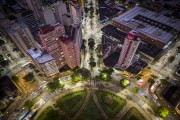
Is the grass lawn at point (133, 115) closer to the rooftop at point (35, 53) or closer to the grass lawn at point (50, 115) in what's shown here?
the grass lawn at point (50, 115)

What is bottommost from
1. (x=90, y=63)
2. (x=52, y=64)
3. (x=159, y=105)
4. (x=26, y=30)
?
(x=159, y=105)

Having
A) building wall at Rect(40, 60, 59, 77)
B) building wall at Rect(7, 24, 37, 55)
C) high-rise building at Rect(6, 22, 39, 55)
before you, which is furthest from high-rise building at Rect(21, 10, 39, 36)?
building wall at Rect(40, 60, 59, 77)

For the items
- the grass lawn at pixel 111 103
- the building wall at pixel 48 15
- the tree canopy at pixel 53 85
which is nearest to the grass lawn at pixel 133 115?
the grass lawn at pixel 111 103

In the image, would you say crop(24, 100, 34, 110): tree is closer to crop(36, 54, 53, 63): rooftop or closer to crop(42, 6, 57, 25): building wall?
crop(36, 54, 53, 63): rooftop

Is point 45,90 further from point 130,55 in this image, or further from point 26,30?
point 130,55

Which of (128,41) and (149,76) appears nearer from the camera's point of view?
(128,41)

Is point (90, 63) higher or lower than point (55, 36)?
lower

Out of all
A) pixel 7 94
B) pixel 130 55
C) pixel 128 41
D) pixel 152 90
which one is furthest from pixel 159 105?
pixel 7 94

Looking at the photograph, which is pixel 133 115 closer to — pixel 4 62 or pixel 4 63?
pixel 4 63
